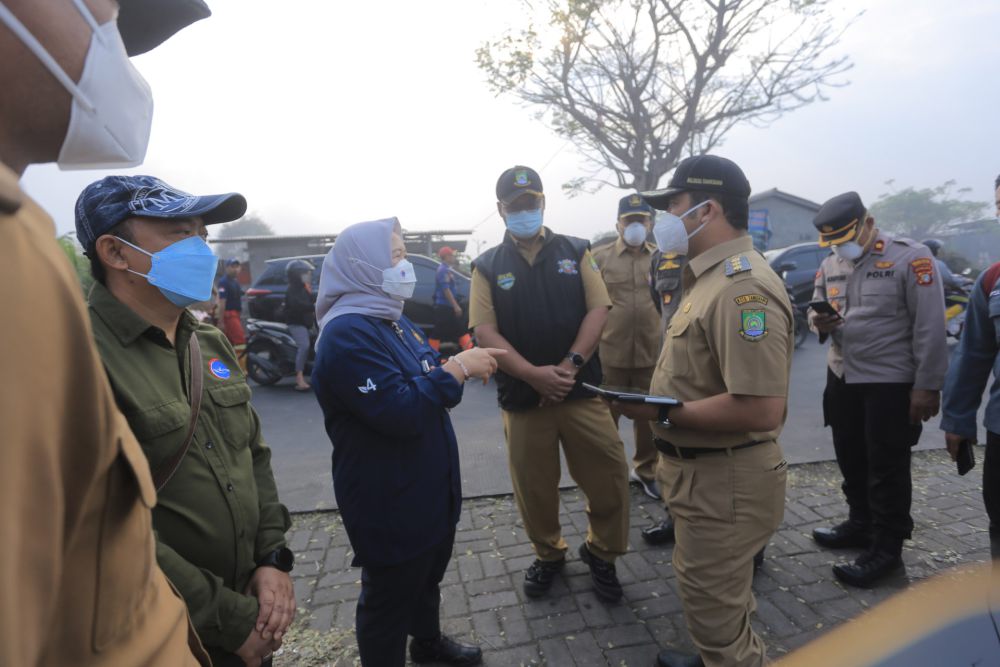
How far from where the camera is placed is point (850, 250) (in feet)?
10.2

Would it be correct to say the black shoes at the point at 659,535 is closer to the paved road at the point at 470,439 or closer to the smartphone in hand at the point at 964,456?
the paved road at the point at 470,439

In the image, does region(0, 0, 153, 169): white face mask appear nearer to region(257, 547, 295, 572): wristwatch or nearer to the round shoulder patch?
the round shoulder patch

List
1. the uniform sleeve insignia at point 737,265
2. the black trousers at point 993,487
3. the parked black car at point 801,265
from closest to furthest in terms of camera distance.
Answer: the uniform sleeve insignia at point 737,265 < the black trousers at point 993,487 < the parked black car at point 801,265

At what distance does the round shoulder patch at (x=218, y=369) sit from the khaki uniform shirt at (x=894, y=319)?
11.0ft

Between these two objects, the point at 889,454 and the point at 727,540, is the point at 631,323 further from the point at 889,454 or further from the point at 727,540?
the point at 727,540

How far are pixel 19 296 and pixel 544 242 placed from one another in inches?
109

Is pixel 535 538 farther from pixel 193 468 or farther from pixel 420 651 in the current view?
pixel 193 468

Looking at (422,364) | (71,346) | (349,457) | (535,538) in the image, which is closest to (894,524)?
(535,538)

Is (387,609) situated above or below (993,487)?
below

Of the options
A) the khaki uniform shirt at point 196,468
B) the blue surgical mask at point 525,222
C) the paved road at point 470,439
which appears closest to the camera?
the khaki uniform shirt at point 196,468

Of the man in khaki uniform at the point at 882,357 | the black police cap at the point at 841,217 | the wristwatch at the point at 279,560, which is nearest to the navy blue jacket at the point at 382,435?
the wristwatch at the point at 279,560

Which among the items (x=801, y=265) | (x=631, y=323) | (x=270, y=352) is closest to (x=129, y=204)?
(x=631, y=323)

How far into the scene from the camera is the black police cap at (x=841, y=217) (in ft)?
10.2

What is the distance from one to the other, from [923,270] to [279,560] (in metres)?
3.54
